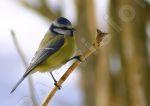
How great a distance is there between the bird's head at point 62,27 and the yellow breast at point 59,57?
0.05ft

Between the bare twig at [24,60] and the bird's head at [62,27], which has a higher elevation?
the bird's head at [62,27]

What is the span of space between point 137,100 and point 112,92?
0.35 ft

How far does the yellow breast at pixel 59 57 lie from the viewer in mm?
653

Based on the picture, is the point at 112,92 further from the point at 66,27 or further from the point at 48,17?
the point at 66,27

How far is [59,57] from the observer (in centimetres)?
68

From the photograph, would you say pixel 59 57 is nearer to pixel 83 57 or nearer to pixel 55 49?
pixel 55 49

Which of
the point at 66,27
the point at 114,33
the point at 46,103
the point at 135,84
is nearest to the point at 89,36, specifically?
the point at 114,33

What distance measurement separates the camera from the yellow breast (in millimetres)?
653

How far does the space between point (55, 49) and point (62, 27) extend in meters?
0.04

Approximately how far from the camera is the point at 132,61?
2.00 meters

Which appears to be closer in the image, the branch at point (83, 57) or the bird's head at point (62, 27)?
the branch at point (83, 57)

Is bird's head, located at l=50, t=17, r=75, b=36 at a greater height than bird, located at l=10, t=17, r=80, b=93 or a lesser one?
greater

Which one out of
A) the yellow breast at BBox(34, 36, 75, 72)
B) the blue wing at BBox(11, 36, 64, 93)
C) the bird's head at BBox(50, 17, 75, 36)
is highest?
the bird's head at BBox(50, 17, 75, 36)

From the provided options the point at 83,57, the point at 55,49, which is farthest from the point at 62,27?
the point at 83,57
